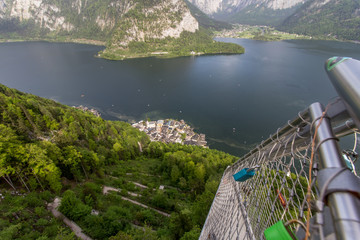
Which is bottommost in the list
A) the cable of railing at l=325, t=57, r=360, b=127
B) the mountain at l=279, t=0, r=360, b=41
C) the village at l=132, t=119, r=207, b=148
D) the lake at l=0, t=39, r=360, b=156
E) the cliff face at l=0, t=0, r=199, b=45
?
the village at l=132, t=119, r=207, b=148

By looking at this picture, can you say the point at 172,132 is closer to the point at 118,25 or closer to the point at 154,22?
the point at 154,22

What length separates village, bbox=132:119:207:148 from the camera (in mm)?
21047

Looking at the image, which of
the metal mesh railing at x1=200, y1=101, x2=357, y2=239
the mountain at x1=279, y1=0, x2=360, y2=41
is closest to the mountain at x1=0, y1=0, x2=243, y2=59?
the mountain at x1=279, y1=0, x2=360, y2=41

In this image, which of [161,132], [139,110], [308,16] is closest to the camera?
[161,132]

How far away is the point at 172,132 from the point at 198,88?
48.0ft

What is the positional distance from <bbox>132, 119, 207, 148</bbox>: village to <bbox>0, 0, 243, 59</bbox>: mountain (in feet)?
138

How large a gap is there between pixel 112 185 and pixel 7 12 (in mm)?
145324

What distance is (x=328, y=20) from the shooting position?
85.5 metres

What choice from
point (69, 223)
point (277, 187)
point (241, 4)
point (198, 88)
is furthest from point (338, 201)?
point (241, 4)

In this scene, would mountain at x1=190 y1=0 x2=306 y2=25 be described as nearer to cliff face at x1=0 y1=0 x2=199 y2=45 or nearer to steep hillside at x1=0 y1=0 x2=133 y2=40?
cliff face at x1=0 y1=0 x2=199 y2=45

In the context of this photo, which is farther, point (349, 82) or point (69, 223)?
point (69, 223)

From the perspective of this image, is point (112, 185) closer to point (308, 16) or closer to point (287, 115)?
point (287, 115)

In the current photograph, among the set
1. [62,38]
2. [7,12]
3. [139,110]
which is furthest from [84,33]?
[139,110]

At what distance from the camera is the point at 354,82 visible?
612mm
